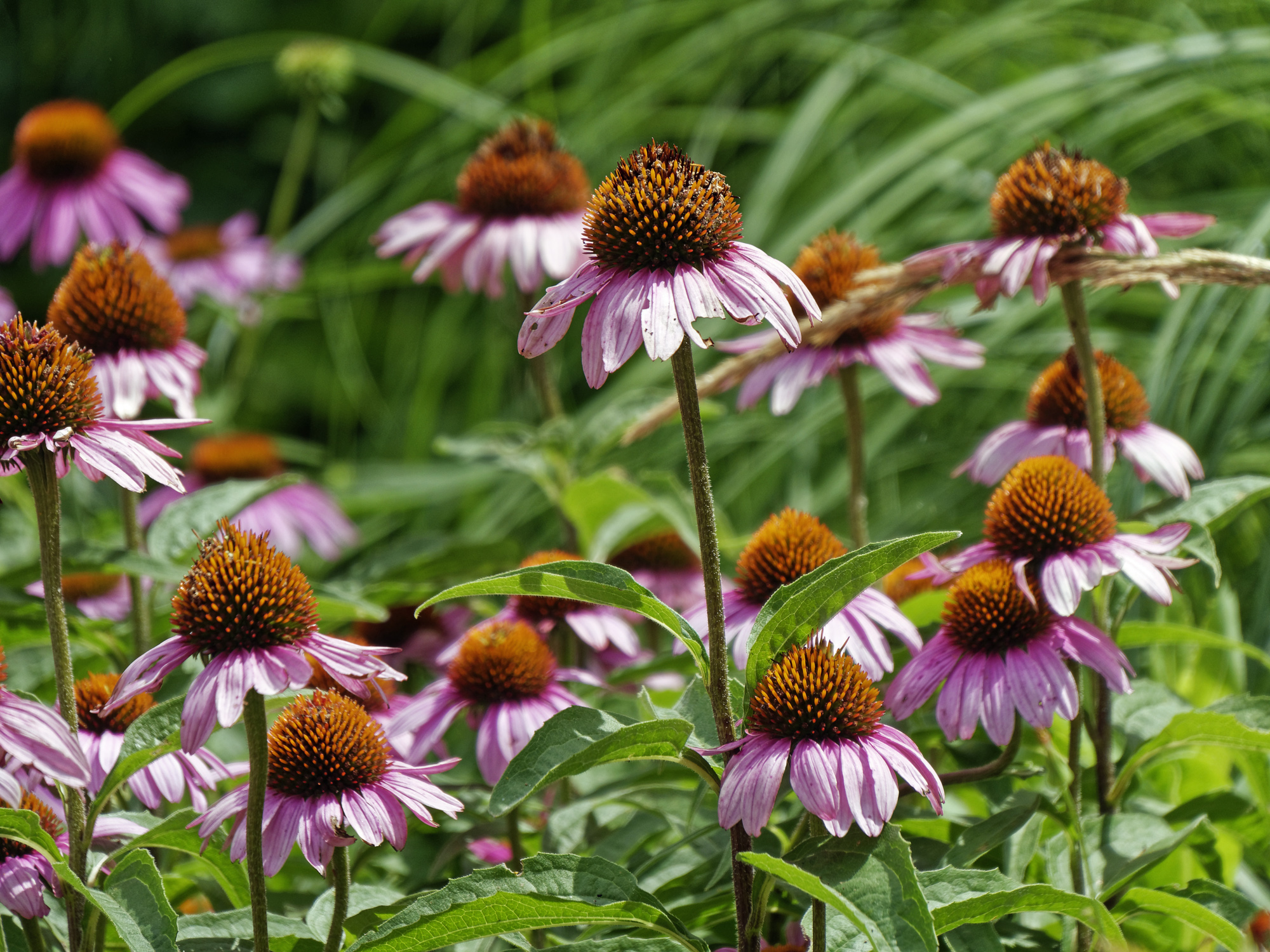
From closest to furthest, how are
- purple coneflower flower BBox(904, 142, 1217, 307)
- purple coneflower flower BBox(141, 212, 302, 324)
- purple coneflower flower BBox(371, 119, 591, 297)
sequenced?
1. purple coneflower flower BBox(904, 142, 1217, 307)
2. purple coneflower flower BBox(371, 119, 591, 297)
3. purple coneflower flower BBox(141, 212, 302, 324)

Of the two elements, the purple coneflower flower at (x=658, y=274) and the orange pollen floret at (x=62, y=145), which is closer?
the purple coneflower flower at (x=658, y=274)

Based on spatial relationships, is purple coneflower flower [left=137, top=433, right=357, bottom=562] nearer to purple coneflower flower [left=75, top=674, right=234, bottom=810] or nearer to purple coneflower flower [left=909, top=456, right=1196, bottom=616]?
purple coneflower flower [left=75, top=674, right=234, bottom=810]

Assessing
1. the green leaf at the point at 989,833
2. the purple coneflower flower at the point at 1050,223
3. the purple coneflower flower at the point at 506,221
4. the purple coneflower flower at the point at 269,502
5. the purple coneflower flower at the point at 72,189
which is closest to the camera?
A: the green leaf at the point at 989,833

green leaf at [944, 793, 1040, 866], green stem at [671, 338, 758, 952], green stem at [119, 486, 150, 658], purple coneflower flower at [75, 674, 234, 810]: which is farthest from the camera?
green stem at [119, 486, 150, 658]

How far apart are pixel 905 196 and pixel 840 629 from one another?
5.45 feet

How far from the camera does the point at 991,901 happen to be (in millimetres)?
875

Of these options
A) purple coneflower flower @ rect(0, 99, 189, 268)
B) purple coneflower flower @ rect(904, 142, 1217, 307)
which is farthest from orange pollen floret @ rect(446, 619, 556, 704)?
purple coneflower flower @ rect(0, 99, 189, 268)

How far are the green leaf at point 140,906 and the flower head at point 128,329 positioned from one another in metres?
0.59

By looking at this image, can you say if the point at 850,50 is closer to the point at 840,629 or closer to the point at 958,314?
the point at 958,314

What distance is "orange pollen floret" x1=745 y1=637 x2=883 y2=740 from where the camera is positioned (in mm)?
896

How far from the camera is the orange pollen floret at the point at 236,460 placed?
7.91 ft

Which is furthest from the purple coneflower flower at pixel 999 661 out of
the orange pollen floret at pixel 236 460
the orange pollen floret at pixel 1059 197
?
the orange pollen floret at pixel 236 460

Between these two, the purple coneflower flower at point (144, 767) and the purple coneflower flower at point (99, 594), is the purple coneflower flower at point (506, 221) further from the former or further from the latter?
the purple coneflower flower at point (144, 767)

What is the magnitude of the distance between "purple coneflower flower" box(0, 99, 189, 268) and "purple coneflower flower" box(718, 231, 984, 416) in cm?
135
